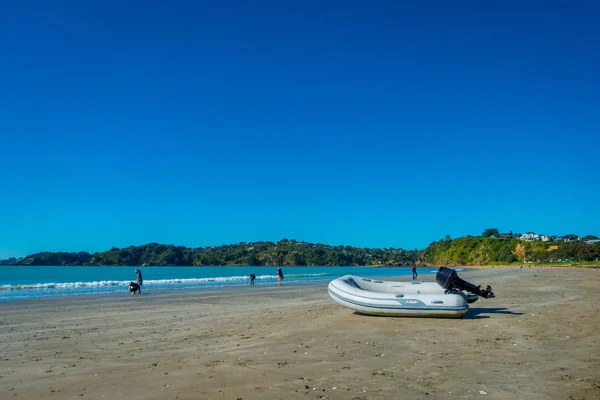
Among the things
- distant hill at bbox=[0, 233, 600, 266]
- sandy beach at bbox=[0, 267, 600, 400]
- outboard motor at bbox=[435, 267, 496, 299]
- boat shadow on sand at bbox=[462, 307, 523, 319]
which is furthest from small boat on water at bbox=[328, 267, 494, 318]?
distant hill at bbox=[0, 233, 600, 266]

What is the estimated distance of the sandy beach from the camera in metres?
6.21

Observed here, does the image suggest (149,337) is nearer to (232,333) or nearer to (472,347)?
(232,333)

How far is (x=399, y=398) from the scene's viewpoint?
18.9 feet

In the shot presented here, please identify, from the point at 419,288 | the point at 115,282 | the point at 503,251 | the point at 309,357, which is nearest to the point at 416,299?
the point at 419,288

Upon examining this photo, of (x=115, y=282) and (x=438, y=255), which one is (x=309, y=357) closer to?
(x=115, y=282)

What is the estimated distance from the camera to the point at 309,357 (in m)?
8.19

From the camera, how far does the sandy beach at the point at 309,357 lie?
621 centimetres

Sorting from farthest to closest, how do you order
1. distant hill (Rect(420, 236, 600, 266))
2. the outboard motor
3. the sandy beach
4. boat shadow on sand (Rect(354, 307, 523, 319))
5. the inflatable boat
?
distant hill (Rect(420, 236, 600, 266)), the inflatable boat, the outboard motor, boat shadow on sand (Rect(354, 307, 523, 319)), the sandy beach

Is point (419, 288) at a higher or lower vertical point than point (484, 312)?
higher

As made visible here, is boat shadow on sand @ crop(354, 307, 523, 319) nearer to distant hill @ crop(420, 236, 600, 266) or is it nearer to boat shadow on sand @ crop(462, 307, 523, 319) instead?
boat shadow on sand @ crop(462, 307, 523, 319)

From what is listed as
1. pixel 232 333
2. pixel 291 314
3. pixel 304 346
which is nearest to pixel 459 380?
pixel 304 346

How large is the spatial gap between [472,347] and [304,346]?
3178 mm

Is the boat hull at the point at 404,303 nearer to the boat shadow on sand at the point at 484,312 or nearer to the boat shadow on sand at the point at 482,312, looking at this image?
the boat shadow on sand at the point at 482,312

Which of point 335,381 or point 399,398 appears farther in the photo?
point 335,381
